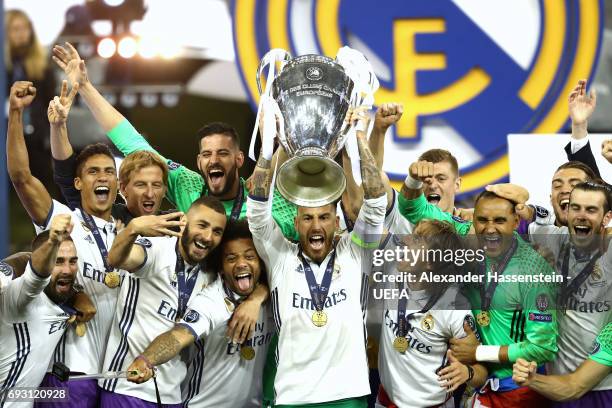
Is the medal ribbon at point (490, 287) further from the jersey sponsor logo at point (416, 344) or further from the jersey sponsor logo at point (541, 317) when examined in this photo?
the jersey sponsor logo at point (416, 344)

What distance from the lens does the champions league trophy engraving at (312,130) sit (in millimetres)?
4406

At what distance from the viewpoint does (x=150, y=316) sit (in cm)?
486

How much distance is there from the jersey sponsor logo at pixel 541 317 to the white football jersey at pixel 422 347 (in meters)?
0.26

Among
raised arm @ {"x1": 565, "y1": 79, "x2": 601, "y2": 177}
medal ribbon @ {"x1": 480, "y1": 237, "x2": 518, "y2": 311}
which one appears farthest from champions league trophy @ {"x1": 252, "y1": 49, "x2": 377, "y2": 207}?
raised arm @ {"x1": 565, "y1": 79, "x2": 601, "y2": 177}

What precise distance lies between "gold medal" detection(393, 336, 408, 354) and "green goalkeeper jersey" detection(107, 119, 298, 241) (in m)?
0.66

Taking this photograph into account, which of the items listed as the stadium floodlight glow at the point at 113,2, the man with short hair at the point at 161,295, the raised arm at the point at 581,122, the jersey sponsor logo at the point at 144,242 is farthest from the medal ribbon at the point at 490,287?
the stadium floodlight glow at the point at 113,2

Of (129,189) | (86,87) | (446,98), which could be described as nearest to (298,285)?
(129,189)

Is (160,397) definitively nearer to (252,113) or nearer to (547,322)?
(547,322)

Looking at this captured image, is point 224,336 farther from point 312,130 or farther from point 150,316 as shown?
point 312,130

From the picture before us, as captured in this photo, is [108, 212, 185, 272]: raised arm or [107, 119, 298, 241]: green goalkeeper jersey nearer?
[108, 212, 185, 272]: raised arm

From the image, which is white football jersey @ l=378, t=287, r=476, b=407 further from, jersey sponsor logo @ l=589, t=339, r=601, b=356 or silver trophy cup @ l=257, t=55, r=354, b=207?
silver trophy cup @ l=257, t=55, r=354, b=207

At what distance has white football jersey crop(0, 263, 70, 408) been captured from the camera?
469 cm

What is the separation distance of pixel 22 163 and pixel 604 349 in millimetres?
2752

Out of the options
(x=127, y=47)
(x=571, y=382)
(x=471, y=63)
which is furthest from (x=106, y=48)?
(x=571, y=382)
